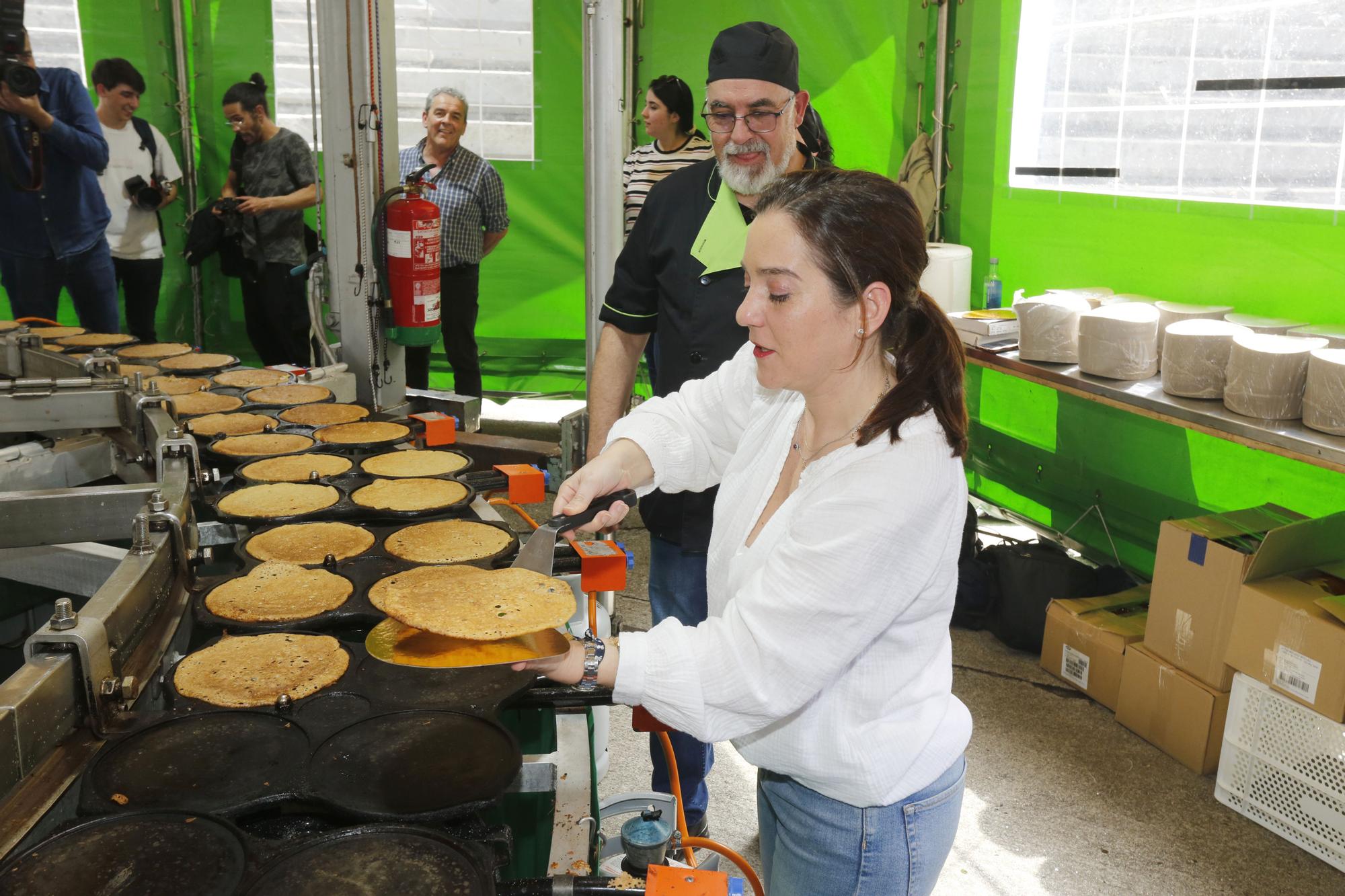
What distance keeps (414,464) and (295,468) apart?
249 mm

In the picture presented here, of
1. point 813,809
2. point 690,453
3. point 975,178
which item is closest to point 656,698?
point 813,809

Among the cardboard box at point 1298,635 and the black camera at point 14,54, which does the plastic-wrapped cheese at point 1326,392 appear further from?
the black camera at point 14,54

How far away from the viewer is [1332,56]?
3.00 metres

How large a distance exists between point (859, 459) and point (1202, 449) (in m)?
2.94

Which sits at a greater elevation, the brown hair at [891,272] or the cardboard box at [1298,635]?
the brown hair at [891,272]

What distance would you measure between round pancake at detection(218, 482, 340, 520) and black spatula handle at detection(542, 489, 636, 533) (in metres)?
0.68

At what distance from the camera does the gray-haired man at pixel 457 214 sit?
16.0ft

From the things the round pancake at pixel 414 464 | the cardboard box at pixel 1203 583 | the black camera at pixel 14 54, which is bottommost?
the cardboard box at pixel 1203 583

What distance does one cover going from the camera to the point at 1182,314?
329 centimetres

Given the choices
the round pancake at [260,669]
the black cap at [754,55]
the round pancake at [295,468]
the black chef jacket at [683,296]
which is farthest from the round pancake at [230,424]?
the black cap at [754,55]

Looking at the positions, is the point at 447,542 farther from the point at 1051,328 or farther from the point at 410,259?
the point at 1051,328

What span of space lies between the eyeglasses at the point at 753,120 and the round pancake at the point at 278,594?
114 cm

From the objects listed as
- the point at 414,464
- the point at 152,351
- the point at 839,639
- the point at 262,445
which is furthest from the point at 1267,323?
the point at 152,351

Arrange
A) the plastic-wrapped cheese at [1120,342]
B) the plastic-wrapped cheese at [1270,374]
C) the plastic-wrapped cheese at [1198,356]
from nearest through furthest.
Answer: the plastic-wrapped cheese at [1270,374] < the plastic-wrapped cheese at [1198,356] < the plastic-wrapped cheese at [1120,342]
